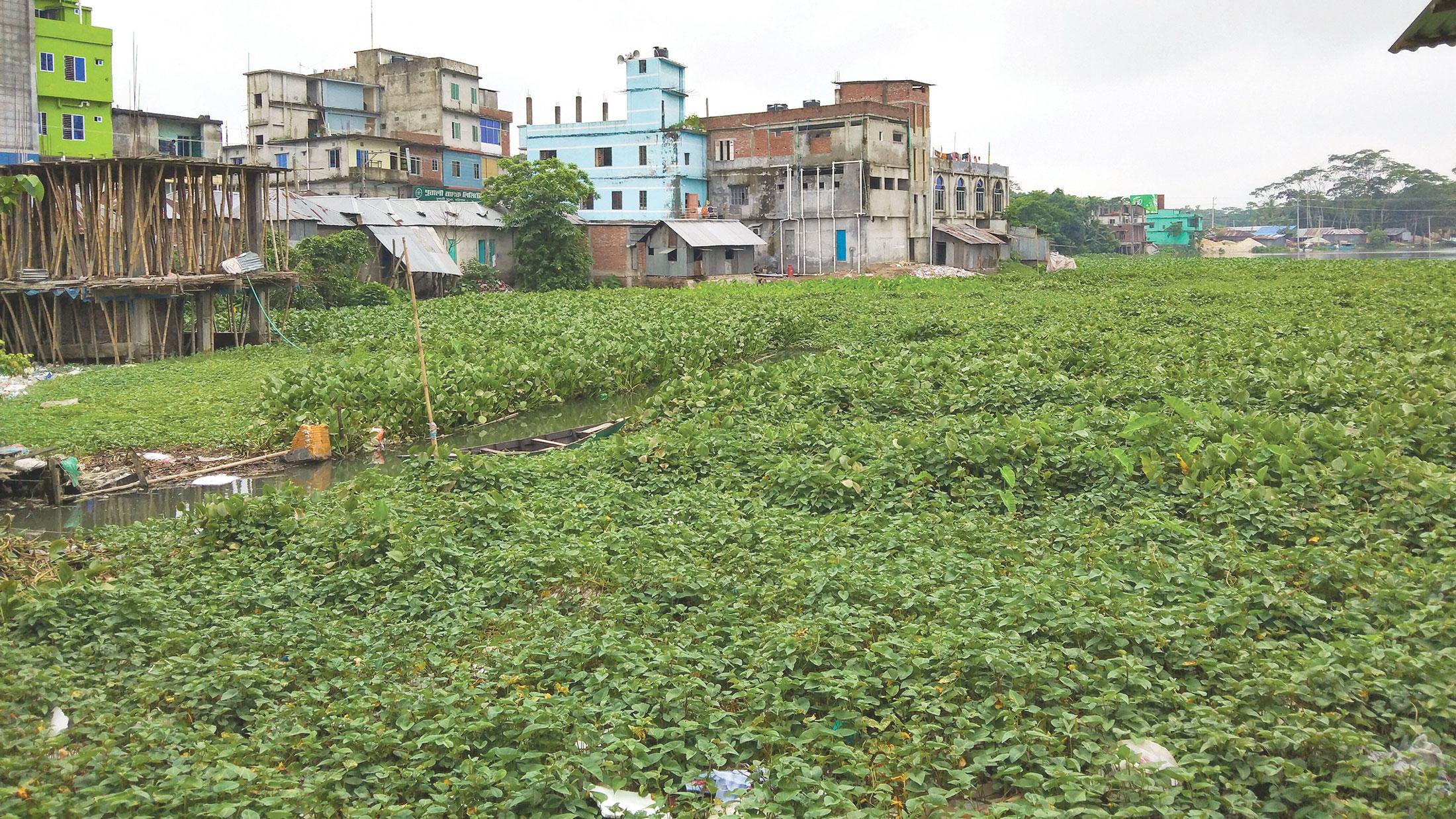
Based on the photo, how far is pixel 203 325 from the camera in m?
26.7

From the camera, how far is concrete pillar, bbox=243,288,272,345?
1115 inches

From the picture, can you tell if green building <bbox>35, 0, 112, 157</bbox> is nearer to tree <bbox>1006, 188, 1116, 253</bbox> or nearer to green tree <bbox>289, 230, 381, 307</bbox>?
green tree <bbox>289, 230, 381, 307</bbox>

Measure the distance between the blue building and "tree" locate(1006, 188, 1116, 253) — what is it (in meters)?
23.9

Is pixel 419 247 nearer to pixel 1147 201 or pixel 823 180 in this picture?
pixel 823 180

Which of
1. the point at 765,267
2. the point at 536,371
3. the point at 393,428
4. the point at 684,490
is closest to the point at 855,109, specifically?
the point at 765,267

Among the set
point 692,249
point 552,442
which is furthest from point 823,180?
point 552,442

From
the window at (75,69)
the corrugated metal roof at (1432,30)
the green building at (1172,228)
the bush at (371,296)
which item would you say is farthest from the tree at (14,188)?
the green building at (1172,228)

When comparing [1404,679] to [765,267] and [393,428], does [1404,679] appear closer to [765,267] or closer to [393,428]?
[393,428]

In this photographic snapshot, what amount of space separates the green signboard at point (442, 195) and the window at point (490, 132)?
10.1 meters

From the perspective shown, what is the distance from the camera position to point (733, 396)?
17172mm

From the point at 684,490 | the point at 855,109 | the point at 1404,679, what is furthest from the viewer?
the point at 855,109

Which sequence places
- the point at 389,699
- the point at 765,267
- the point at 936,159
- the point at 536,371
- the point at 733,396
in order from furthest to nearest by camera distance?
the point at 936,159, the point at 765,267, the point at 536,371, the point at 733,396, the point at 389,699

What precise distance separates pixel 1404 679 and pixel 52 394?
20526mm

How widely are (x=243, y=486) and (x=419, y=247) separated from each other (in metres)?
26.3
